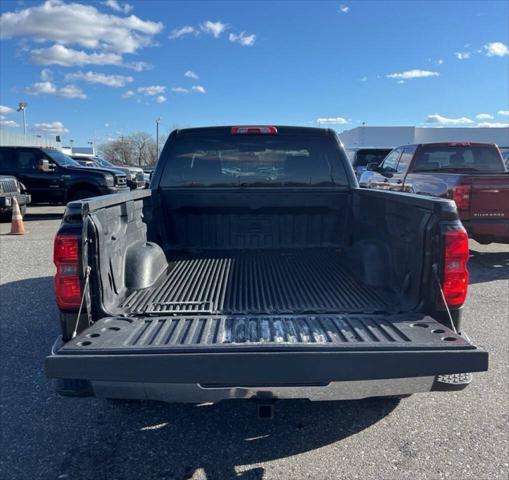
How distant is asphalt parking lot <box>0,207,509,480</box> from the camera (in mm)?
2621

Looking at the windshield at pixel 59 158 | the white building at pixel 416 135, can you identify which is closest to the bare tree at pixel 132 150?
the white building at pixel 416 135

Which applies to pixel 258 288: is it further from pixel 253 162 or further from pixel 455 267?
pixel 253 162

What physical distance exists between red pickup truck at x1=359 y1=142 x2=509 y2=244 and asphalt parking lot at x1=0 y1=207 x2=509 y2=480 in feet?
12.4

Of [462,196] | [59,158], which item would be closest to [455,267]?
[462,196]

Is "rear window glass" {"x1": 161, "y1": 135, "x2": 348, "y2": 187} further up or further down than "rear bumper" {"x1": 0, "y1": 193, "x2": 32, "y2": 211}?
further up

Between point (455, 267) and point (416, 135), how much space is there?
197 ft

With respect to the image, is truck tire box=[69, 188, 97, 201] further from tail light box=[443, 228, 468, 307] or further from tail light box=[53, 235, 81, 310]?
tail light box=[443, 228, 468, 307]

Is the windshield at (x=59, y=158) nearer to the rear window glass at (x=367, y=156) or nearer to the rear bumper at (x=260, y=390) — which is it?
the rear window glass at (x=367, y=156)

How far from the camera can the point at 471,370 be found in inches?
85.7

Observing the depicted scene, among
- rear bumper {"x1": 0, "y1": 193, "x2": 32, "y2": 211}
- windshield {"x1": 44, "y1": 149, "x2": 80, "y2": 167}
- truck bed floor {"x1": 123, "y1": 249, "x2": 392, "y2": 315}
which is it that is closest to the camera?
truck bed floor {"x1": 123, "y1": 249, "x2": 392, "y2": 315}

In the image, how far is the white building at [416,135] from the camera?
2160 inches

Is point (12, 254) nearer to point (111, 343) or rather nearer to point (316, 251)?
point (316, 251)

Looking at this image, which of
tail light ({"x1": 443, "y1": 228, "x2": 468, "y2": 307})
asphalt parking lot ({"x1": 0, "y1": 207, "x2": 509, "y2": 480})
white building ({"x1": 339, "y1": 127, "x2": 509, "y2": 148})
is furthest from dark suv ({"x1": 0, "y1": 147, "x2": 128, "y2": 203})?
white building ({"x1": 339, "y1": 127, "x2": 509, "y2": 148})

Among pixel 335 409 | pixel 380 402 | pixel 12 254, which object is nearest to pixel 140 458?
pixel 335 409
